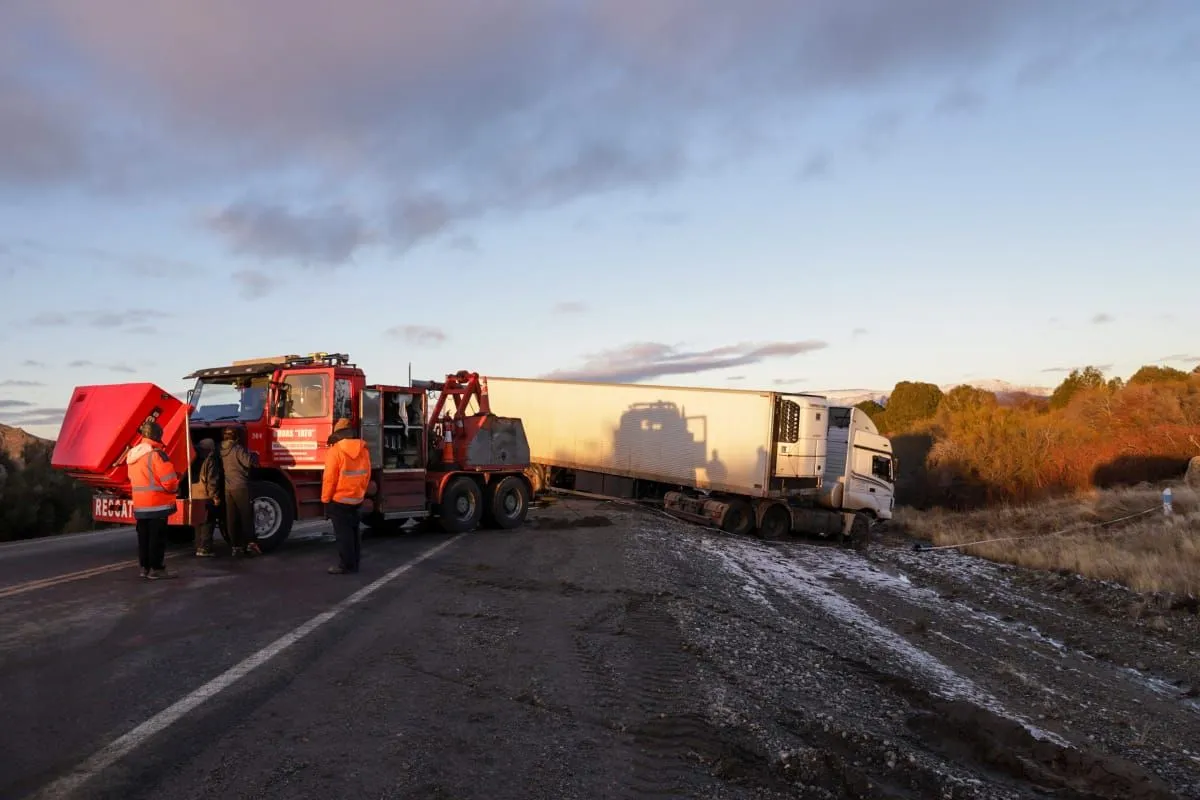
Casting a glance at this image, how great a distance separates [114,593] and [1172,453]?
4322 cm

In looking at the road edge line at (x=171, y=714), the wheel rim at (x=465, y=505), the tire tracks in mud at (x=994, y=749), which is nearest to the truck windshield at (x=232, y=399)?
the wheel rim at (x=465, y=505)

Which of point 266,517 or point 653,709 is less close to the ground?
point 266,517

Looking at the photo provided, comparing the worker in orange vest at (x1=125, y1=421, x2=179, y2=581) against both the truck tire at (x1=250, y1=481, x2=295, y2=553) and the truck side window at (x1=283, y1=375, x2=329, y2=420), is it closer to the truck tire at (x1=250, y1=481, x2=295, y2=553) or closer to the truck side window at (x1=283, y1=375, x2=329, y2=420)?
the truck tire at (x1=250, y1=481, x2=295, y2=553)

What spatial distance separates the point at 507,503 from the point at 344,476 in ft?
22.8

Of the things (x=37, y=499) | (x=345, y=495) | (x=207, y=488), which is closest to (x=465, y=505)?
(x=207, y=488)

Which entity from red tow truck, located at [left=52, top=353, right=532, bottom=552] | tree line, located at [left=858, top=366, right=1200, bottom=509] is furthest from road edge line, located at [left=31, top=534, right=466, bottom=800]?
tree line, located at [left=858, top=366, right=1200, bottom=509]

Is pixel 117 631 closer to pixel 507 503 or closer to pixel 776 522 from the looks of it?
pixel 507 503

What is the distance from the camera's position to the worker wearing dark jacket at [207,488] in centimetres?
1123

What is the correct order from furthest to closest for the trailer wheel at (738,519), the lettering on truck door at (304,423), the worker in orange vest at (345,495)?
the trailer wheel at (738,519) → the lettering on truck door at (304,423) → the worker in orange vest at (345,495)

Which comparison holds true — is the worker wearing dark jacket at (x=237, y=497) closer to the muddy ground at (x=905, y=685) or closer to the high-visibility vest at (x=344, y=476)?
the high-visibility vest at (x=344, y=476)

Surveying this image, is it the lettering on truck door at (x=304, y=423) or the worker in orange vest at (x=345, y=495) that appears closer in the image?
the worker in orange vest at (x=345, y=495)

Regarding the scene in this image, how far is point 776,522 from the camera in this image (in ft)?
71.4

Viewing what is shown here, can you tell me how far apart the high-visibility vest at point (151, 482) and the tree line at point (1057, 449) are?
103ft

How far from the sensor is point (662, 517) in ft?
73.7
